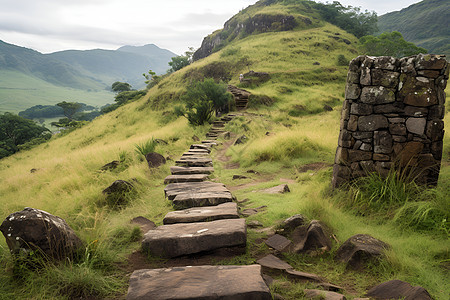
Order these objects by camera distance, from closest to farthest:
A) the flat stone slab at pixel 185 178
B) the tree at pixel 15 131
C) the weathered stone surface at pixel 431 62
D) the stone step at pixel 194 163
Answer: the weathered stone surface at pixel 431 62 → the flat stone slab at pixel 185 178 → the stone step at pixel 194 163 → the tree at pixel 15 131

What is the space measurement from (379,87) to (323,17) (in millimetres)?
69788

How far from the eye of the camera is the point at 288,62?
106 feet

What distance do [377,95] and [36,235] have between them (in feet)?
15.1

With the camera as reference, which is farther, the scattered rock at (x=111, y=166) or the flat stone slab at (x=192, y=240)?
the scattered rock at (x=111, y=166)

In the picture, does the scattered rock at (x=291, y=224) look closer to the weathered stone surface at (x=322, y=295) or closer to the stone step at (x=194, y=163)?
the weathered stone surface at (x=322, y=295)

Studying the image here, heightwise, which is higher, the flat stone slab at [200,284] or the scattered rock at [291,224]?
the flat stone slab at [200,284]

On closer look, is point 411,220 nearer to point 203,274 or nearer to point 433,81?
point 433,81

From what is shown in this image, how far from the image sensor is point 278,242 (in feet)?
9.35

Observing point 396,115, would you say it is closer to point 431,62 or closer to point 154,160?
point 431,62

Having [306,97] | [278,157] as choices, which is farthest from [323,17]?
[278,157]

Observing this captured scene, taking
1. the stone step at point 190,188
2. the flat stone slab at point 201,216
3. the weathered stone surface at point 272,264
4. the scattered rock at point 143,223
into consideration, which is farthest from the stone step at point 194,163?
the weathered stone surface at point 272,264

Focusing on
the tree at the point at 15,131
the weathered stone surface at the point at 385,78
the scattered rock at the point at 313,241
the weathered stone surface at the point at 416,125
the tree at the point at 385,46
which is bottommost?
the tree at the point at 15,131

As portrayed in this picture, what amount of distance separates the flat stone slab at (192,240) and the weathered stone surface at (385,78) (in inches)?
120

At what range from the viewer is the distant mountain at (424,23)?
92331 millimetres
